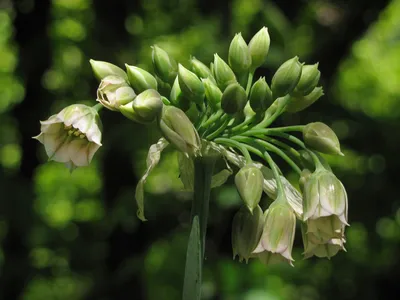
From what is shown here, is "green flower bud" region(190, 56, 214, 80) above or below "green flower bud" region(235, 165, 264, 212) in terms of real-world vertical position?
above

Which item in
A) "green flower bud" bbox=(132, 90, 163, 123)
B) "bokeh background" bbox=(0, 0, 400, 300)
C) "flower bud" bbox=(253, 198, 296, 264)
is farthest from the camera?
"bokeh background" bbox=(0, 0, 400, 300)

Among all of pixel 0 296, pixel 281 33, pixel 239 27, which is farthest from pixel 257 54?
pixel 0 296

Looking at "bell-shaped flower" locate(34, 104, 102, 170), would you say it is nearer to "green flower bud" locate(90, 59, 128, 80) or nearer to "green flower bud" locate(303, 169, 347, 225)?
"green flower bud" locate(90, 59, 128, 80)

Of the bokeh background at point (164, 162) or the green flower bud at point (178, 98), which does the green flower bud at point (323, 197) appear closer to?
the green flower bud at point (178, 98)

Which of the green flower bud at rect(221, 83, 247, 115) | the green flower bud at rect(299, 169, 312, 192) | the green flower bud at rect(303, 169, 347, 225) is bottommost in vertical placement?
the green flower bud at rect(299, 169, 312, 192)

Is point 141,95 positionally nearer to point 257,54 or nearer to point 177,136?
point 177,136

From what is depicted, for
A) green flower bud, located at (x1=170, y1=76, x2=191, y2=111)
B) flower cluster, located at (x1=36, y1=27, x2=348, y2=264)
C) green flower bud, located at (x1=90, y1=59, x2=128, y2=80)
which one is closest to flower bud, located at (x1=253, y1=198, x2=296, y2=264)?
flower cluster, located at (x1=36, y1=27, x2=348, y2=264)
